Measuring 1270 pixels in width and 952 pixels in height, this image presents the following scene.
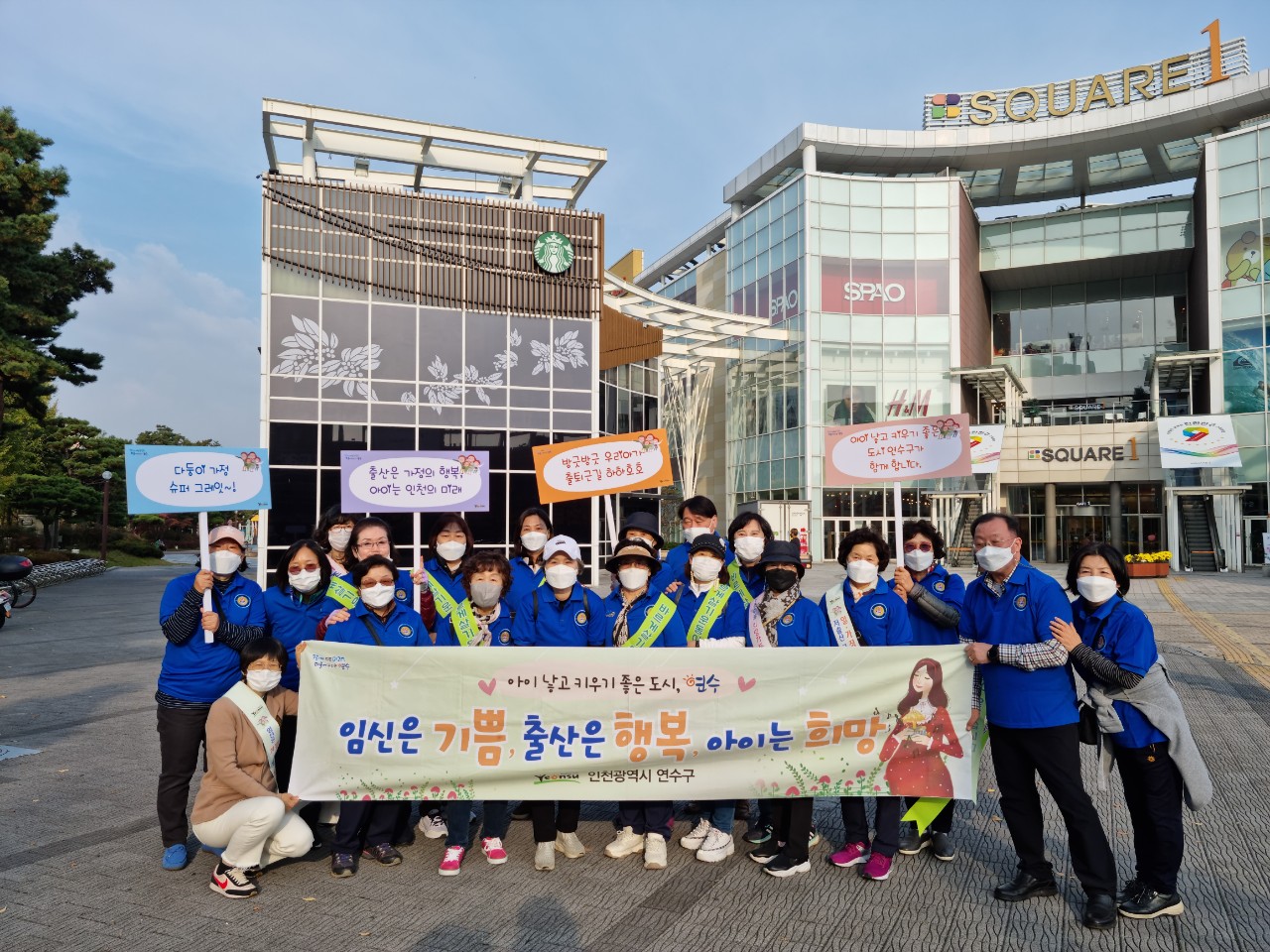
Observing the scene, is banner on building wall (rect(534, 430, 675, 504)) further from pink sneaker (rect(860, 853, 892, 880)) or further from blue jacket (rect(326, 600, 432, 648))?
pink sneaker (rect(860, 853, 892, 880))

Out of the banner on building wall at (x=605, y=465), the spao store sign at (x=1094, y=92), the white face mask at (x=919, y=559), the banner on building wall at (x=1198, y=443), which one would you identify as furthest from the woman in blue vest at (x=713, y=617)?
the spao store sign at (x=1094, y=92)

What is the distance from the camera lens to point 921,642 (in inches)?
198

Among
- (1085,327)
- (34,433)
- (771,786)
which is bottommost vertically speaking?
(771,786)

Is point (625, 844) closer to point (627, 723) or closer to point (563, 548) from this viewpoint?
point (627, 723)

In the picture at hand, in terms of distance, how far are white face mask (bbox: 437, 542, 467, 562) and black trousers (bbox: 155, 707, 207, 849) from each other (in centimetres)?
157

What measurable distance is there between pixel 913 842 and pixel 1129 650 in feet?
5.84

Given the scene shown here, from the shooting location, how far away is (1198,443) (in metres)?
31.7

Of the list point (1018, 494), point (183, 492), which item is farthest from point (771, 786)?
point (1018, 494)

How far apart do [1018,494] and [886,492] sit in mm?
8328

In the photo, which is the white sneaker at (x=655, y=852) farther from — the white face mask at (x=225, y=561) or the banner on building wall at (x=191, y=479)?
the banner on building wall at (x=191, y=479)

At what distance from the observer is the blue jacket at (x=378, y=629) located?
4723 millimetres

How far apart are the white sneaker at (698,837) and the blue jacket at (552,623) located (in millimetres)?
1208

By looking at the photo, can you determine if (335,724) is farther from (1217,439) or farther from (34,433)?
(34,433)

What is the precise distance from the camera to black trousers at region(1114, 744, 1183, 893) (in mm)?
3836
